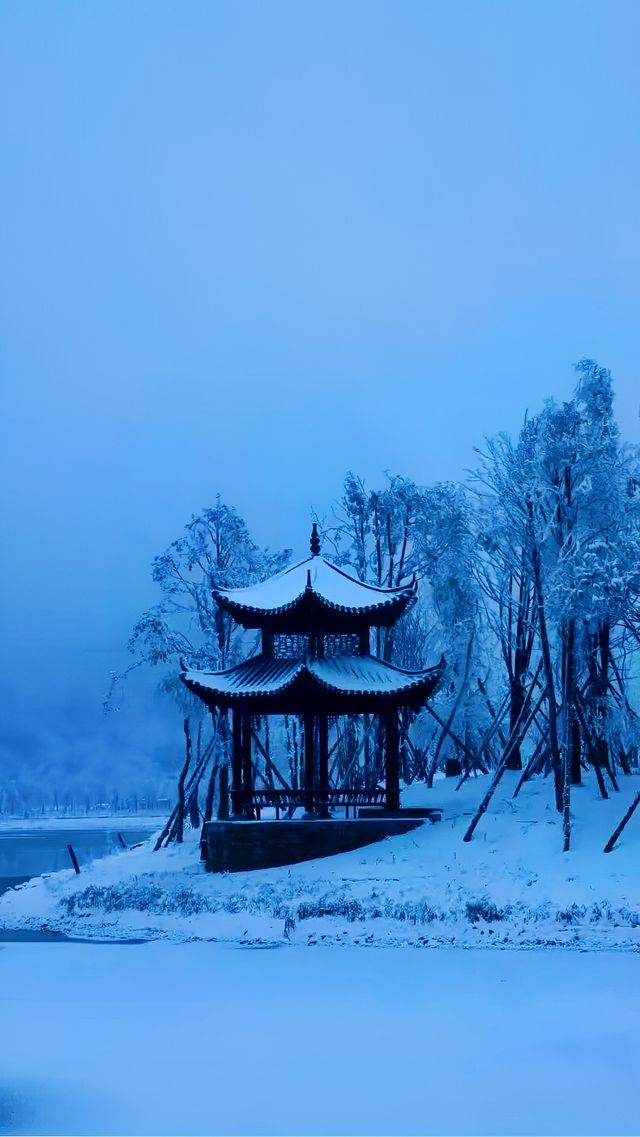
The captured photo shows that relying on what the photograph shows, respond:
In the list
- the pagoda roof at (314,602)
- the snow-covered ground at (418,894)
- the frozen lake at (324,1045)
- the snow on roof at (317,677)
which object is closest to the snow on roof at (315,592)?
the pagoda roof at (314,602)

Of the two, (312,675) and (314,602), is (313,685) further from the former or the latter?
(314,602)

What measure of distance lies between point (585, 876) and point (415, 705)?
6147 mm

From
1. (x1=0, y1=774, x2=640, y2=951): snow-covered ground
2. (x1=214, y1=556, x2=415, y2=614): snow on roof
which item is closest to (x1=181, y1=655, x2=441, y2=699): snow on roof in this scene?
(x1=214, y1=556, x2=415, y2=614): snow on roof

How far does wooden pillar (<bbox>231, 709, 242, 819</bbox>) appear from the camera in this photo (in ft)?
69.6

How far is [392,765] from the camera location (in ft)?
69.9

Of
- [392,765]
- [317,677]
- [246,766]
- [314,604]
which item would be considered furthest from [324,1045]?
[246,766]

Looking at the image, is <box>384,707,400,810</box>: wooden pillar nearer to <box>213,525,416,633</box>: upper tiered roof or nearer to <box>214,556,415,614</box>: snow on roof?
<box>213,525,416,633</box>: upper tiered roof

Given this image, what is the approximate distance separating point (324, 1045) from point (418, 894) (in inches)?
323

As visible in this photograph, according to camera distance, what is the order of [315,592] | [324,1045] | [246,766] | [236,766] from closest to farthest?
[324,1045] → [315,592] → [236,766] → [246,766]

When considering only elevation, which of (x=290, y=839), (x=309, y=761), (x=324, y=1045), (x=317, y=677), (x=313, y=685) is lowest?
(x=324, y=1045)

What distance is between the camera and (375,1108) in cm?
672

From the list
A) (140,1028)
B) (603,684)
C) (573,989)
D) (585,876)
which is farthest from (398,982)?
(603,684)

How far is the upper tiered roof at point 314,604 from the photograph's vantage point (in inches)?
842

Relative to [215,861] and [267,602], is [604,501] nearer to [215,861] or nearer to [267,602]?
[267,602]
